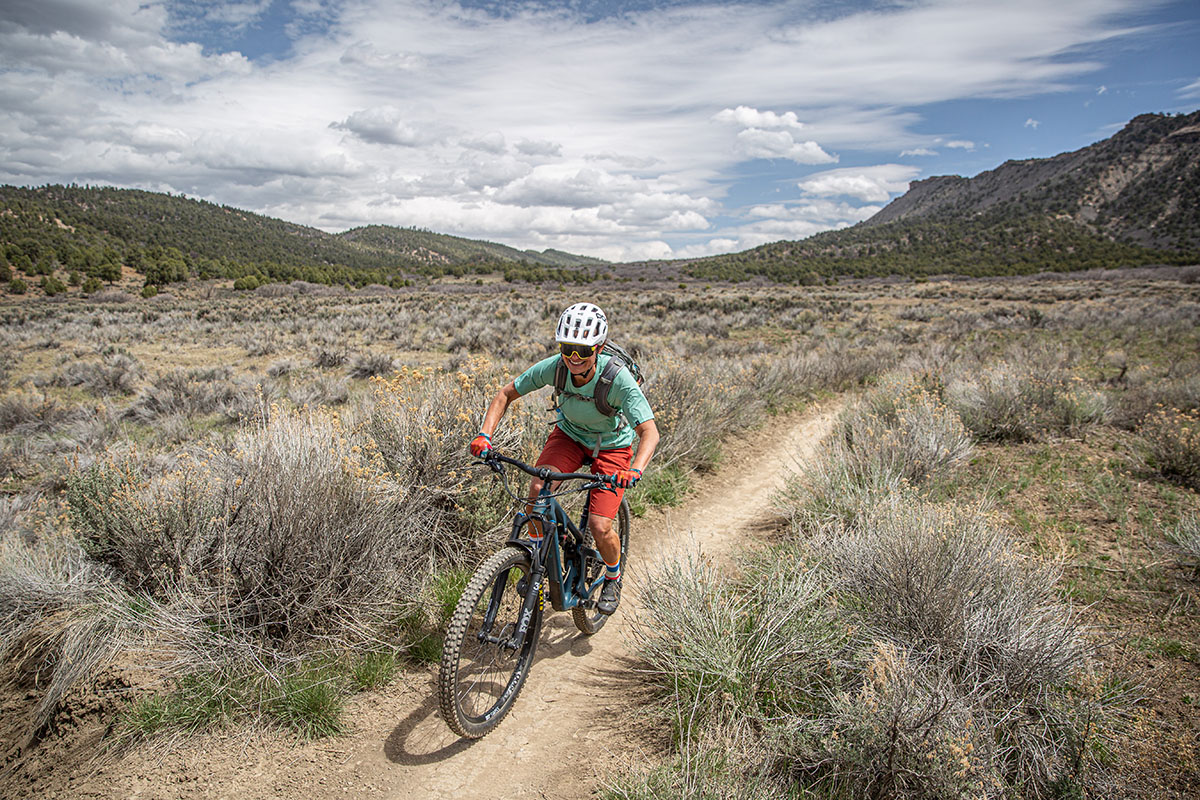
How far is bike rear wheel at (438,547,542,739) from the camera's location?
264cm

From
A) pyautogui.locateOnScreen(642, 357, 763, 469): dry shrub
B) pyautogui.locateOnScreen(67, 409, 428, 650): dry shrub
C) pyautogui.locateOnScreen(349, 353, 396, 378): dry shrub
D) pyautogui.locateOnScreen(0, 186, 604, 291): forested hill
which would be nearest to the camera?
pyautogui.locateOnScreen(67, 409, 428, 650): dry shrub

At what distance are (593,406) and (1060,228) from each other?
94377 millimetres

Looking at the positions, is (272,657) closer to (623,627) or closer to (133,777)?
(133,777)

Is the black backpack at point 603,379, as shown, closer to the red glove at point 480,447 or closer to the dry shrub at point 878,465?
the red glove at point 480,447

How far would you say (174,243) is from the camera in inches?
3061

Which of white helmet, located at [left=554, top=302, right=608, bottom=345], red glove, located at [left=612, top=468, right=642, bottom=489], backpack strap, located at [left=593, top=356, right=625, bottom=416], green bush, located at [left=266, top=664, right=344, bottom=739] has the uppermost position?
white helmet, located at [left=554, top=302, right=608, bottom=345]

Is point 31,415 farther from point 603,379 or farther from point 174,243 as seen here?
point 174,243

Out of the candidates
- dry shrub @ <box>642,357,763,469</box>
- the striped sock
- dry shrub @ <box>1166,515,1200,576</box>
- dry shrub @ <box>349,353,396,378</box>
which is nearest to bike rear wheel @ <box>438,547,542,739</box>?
the striped sock

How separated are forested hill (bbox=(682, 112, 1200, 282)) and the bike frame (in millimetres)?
61398

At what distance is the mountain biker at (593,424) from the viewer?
10.4ft

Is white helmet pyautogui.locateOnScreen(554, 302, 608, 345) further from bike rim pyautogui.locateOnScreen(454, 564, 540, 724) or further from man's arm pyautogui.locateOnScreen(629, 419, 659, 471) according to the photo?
bike rim pyautogui.locateOnScreen(454, 564, 540, 724)

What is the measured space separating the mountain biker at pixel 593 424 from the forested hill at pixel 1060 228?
200 feet

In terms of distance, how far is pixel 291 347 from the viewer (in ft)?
58.6

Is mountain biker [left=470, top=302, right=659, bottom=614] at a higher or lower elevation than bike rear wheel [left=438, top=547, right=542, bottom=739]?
higher
